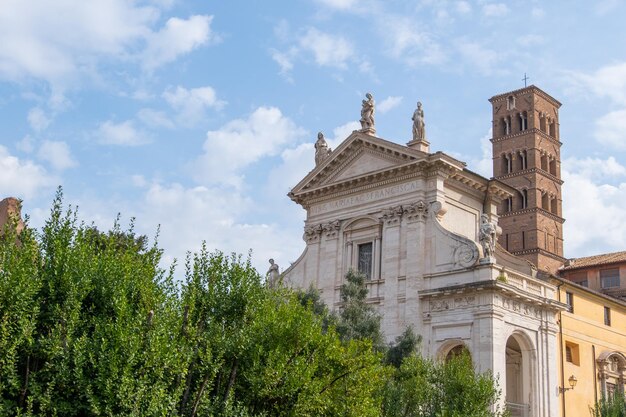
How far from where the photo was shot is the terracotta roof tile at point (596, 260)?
54.4 m

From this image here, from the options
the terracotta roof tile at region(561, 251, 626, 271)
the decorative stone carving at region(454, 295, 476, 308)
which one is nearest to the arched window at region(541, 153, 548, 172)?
the terracotta roof tile at region(561, 251, 626, 271)

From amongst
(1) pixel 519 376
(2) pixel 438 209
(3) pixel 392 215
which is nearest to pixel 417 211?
(2) pixel 438 209

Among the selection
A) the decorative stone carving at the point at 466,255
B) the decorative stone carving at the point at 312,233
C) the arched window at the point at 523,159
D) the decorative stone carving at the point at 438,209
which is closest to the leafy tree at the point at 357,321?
the decorative stone carving at the point at 466,255

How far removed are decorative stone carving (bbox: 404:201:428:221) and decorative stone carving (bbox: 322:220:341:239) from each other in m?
4.21

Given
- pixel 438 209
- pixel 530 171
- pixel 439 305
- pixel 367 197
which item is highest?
pixel 530 171

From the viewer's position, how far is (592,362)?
41344 millimetres

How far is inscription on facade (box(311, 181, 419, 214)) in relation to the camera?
38438 millimetres

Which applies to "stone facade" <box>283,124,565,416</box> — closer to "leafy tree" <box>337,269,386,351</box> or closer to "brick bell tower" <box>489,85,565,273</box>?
"leafy tree" <box>337,269,386,351</box>

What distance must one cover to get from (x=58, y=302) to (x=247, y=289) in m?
4.77

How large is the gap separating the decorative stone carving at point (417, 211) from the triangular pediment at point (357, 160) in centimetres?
202

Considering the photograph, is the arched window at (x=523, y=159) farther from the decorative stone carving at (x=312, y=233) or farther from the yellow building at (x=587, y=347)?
the decorative stone carving at (x=312, y=233)

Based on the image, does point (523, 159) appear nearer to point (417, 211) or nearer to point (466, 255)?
point (417, 211)

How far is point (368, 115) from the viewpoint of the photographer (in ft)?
137

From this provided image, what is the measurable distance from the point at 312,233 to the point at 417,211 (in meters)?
6.53
